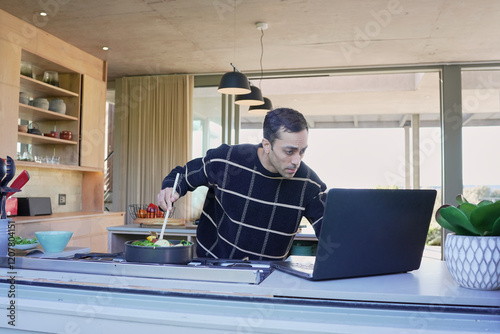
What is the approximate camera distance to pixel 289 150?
1.56 meters

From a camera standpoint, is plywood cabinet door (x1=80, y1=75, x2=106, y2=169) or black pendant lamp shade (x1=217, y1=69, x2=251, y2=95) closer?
black pendant lamp shade (x1=217, y1=69, x2=251, y2=95)

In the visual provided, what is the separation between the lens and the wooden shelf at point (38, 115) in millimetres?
4387

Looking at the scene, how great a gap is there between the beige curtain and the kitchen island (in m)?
5.19

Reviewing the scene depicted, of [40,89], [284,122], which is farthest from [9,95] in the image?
[284,122]

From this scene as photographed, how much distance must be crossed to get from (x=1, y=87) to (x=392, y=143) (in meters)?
12.9

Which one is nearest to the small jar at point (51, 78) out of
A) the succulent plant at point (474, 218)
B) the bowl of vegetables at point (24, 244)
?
the bowl of vegetables at point (24, 244)

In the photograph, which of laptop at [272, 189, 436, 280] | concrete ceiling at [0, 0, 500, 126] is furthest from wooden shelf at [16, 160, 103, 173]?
laptop at [272, 189, 436, 280]

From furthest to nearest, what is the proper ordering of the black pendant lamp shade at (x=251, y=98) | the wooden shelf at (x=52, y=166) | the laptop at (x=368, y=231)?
the black pendant lamp shade at (x=251, y=98)
the wooden shelf at (x=52, y=166)
the laptop at (x=368, y=231)

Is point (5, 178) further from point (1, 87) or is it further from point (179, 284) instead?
point (1, 87)

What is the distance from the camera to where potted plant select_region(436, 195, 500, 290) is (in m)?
1.04

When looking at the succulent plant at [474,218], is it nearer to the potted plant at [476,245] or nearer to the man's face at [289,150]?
the potted plant at [476,245]

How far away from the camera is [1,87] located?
12.9 feet

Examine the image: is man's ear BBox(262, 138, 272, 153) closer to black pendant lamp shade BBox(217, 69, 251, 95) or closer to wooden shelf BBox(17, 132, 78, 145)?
black pendant lamp shade BBox(217, 69, 251, 95)

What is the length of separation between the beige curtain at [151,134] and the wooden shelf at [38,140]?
5.49 feet
